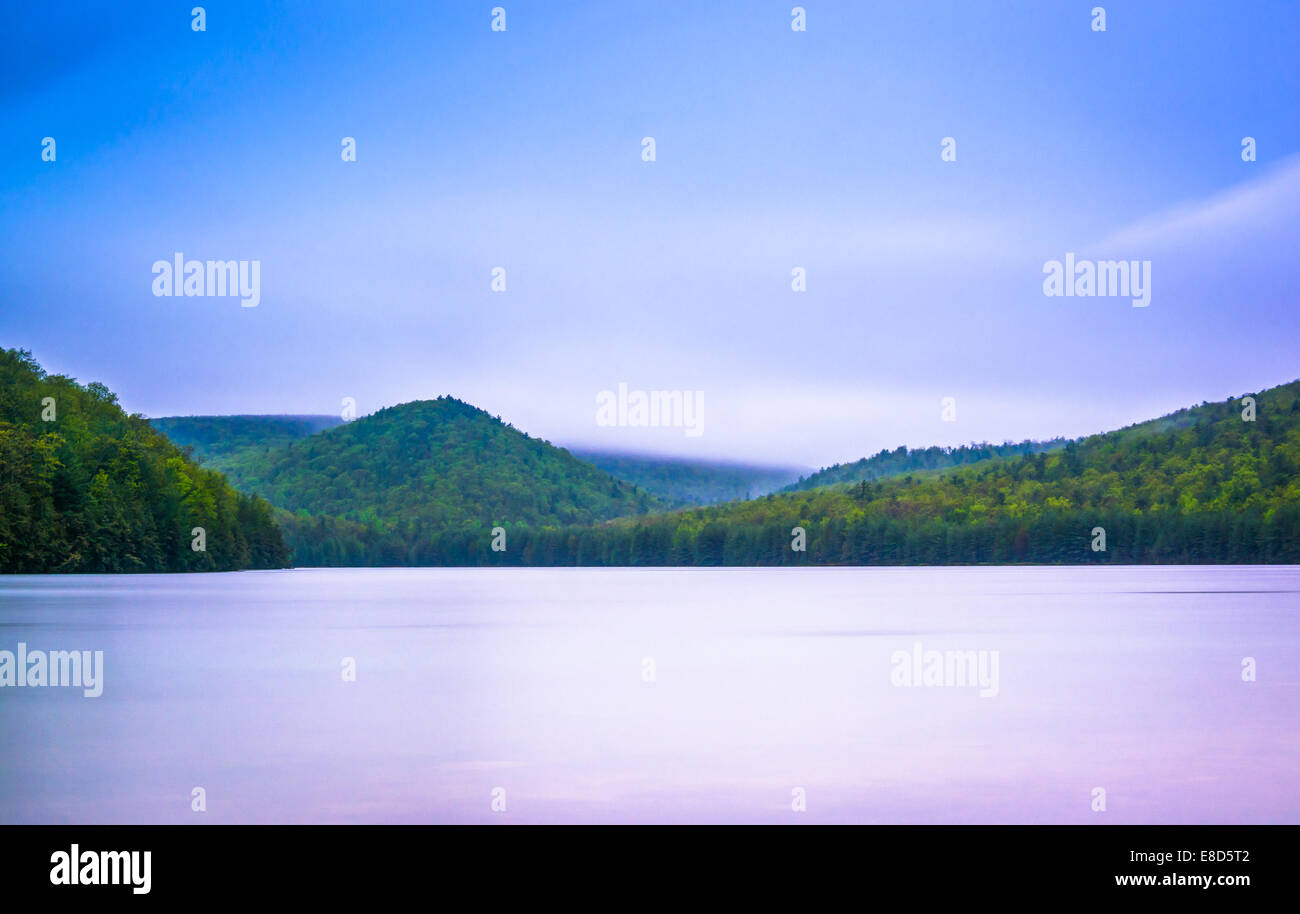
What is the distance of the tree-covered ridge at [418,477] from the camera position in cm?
17875

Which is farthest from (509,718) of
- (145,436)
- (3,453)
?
(145,436)

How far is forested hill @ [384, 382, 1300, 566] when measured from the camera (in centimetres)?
Answer: 11619

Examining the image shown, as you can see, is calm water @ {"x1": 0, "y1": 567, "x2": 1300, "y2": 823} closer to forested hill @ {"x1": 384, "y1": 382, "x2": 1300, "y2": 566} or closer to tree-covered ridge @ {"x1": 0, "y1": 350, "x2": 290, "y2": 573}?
tree-covered ridge @ {"x1": 0, "y1": 350, "x2": 290, "y2": 573}

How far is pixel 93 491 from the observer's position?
78.1m

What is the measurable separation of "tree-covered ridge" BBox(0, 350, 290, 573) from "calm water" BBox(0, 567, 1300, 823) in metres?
50.3

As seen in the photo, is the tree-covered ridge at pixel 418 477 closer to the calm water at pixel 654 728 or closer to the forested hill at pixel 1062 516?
the forested hill at pixel 1062 516

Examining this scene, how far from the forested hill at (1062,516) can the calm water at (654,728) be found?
86.8m

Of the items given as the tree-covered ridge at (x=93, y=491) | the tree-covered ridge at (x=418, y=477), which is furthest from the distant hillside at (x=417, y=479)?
the tree-covered ridge at (x=93, y=491)

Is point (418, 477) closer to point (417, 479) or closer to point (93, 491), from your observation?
point (417, 479)

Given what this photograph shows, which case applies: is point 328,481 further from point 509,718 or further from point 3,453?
point 509,718

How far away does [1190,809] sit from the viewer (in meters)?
9.32
